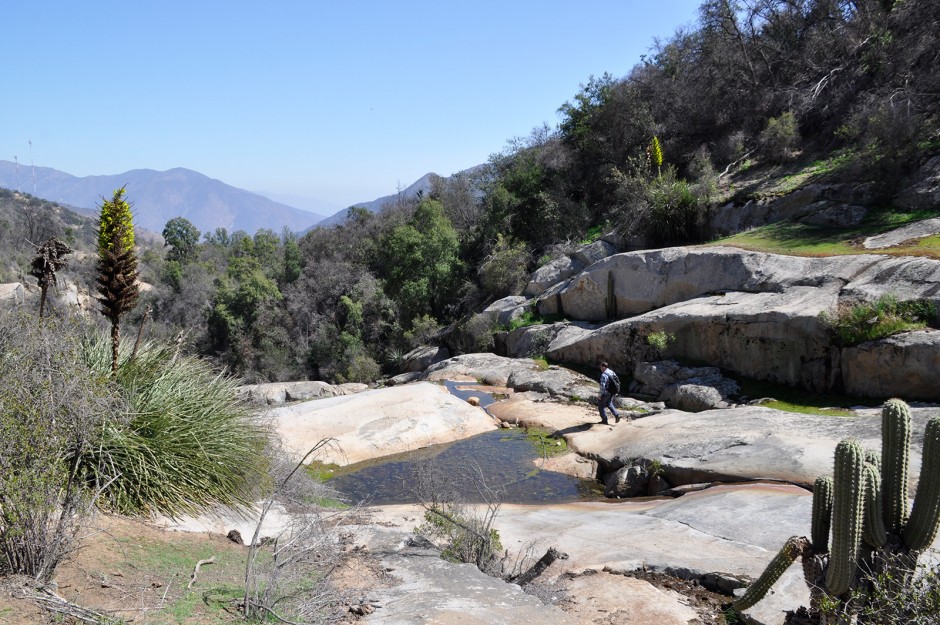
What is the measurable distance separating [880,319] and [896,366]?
1.06m

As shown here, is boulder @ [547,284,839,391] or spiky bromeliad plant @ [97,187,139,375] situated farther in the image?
boulder @ [547,284,839,391]

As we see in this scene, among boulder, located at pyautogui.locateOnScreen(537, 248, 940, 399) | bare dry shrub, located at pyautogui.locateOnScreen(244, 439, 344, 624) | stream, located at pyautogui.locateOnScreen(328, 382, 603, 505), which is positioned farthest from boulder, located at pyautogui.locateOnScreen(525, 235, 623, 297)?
bare dry shrub, located at pyautogui.locateOnScreen(244, 439, 344, 624)

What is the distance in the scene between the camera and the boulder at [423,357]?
30.4 m

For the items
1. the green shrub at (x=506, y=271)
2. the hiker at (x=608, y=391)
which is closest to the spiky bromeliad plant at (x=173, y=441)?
the hiker at (x=608, y=391)

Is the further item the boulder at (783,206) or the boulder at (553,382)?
the boulder at (783,206)

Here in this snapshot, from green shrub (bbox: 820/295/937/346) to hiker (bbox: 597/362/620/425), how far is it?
→ 5.09m

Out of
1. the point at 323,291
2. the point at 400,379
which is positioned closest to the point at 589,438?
the point at 400,379

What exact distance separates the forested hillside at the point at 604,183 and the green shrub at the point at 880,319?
32.9 feet

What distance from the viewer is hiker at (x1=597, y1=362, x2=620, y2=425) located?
15398 millimetres

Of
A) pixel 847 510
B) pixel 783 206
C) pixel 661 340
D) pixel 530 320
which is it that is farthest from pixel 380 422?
pixel 783 206

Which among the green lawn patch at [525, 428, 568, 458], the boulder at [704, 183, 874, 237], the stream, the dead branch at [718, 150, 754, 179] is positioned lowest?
the stream

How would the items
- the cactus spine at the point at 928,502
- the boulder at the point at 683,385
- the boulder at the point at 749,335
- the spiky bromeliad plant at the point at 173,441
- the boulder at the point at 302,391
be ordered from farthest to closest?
the boulder at the point at 302,391
the boulder at the point at 683,385
the boulder at the point at 749,335
the spiky bromeliad plant at the point at 173,441
the cactus spine at the point at 928,502

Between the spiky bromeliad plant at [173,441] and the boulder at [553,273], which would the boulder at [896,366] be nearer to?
the spiky bromeliad plant at [173,441]

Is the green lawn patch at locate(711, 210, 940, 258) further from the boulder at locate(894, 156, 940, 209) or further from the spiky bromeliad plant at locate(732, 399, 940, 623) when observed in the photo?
the spiky bromeliad plant at locate(732, 399, 940, 623)
